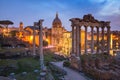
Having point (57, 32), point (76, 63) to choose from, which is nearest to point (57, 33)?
point (57, 32)

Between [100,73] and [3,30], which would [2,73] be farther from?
[3,30]

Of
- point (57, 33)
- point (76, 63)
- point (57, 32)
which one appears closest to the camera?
point (76, 63)

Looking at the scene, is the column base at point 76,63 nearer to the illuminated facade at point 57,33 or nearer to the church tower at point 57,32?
the illuminated facade at point 57,33

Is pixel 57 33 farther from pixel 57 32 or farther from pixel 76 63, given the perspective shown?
pixel 76 63

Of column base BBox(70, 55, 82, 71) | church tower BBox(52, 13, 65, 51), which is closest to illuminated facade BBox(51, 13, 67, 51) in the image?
church tower BBox(52, 13, 65, 51)

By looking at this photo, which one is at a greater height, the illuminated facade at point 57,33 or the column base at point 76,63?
the illuminated facade at point 57,33

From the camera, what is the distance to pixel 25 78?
23219 millimetres

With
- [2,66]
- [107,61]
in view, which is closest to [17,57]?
[2,66]

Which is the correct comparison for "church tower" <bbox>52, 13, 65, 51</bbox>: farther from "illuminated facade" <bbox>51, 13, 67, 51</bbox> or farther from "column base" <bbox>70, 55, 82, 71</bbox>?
"column base" <bbox>70, 55, 82, 71</bbox>

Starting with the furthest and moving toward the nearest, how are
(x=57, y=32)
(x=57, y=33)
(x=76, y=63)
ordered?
(x=57, y=32) → (x=57, y=33) → (x=76, y=63)

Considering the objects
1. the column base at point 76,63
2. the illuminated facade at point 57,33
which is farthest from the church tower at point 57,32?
the column base at point 76,63

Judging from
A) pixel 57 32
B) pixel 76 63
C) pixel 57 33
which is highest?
pixel 57 32

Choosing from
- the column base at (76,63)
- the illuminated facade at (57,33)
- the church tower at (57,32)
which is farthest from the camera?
the church tower at (57,32)

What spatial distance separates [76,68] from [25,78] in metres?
9.96
